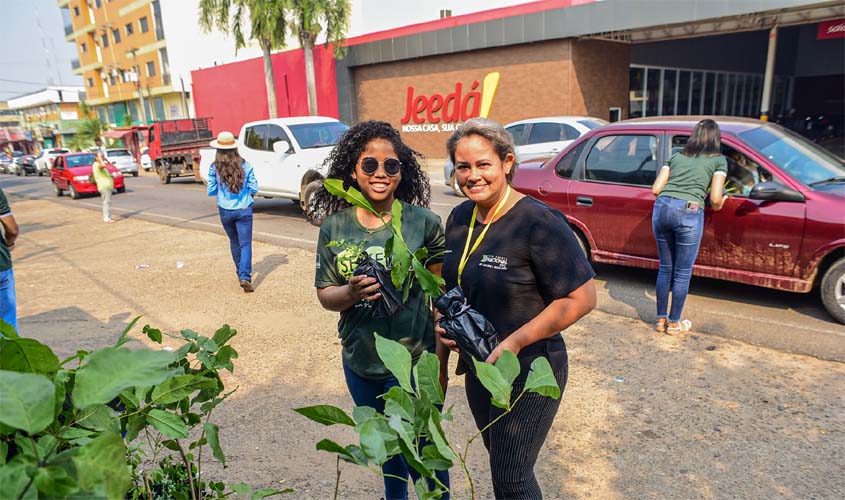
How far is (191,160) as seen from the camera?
68.9ft

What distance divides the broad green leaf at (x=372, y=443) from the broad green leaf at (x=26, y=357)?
470 millimetres

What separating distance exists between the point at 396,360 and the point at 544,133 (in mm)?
11903

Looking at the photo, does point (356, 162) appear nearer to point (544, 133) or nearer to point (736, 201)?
point (736, 201)

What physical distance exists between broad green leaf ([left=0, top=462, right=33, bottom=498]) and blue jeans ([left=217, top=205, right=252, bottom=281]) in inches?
236

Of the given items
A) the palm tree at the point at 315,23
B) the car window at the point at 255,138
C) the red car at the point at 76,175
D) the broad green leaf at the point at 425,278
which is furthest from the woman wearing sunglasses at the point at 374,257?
the palm tree at the point at 315,23

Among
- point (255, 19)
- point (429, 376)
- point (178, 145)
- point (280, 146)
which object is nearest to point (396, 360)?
point (429, 376)

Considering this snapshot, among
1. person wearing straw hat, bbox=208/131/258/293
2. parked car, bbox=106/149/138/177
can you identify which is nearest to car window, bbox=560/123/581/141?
person wearing straw hat, bbox=208/131/258/293

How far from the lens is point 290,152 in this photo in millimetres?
11156

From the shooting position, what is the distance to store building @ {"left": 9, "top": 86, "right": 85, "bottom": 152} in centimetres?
6706

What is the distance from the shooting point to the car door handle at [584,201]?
605cm

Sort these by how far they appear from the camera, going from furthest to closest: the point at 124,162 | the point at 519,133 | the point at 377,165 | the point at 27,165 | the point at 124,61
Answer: the point at 124,61
the point at 27,165
the point at 124,162
the point at 519,133
the point at 377,165

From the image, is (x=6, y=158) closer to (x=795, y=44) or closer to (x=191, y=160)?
(x=191, y=160)

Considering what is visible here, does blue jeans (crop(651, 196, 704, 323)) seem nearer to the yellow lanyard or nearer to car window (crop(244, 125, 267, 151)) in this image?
the yellow lanyard

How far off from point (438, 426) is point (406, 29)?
80.6 ft
